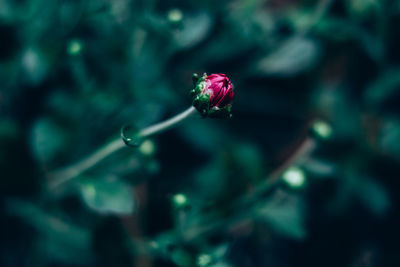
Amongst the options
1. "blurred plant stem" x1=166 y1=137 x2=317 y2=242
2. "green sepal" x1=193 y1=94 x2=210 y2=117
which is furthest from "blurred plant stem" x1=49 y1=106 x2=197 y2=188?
"blurred plant stem" x1=166 y1=137 x2=317 y2=242

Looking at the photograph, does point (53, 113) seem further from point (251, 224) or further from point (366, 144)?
point (366, 144)

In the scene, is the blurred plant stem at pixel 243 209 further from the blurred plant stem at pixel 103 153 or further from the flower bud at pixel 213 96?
the flower bud at pixel 213 96

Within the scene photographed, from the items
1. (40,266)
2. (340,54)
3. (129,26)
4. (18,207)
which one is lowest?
(40,266)

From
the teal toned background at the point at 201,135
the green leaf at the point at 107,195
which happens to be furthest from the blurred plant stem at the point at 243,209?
the green leaf at the point at 107,195

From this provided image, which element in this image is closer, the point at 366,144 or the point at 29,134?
the point at 29,134

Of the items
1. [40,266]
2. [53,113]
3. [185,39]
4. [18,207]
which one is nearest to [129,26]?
[185,39]

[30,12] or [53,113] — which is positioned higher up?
[30,12]

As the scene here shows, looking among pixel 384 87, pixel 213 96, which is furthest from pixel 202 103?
pixel 384 87
